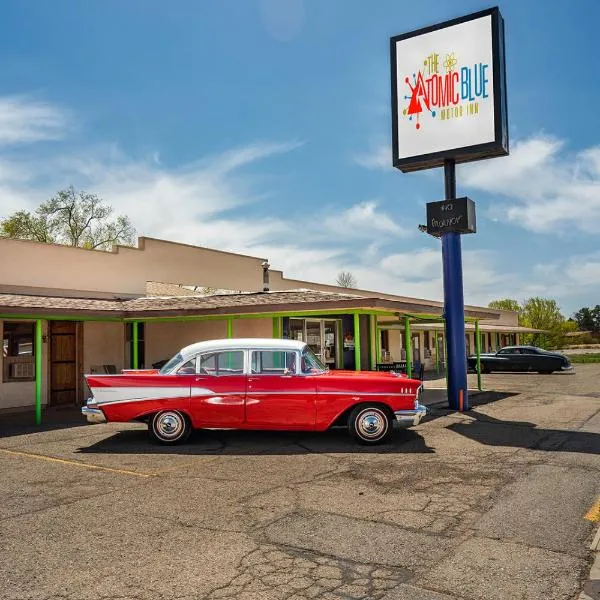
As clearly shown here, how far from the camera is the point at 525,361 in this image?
2925 centimetres

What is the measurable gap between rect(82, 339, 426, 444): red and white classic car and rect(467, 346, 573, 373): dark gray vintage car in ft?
70.0

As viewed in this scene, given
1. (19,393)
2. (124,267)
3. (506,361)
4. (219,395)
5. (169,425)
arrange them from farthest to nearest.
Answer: (506,361) → (124,267) → (19,393) → (169,425) → (219,395)

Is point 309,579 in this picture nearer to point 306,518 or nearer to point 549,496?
point 306,518

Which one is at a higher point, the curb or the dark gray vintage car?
the dark gray vintage car

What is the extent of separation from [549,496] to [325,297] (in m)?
8.43

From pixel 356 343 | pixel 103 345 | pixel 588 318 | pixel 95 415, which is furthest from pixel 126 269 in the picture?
pixel 588 318

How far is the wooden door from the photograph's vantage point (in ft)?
53.1

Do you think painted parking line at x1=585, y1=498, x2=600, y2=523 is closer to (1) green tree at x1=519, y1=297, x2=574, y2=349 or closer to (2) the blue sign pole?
(2) the blue sign pole

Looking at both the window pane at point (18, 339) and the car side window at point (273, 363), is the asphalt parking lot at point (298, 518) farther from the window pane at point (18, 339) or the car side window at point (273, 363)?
the window pane at point (18, 339)

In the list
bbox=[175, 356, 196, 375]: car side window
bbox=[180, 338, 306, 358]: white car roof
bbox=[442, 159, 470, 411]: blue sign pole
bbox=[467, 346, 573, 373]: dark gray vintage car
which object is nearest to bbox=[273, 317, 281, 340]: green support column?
bbox=[442, 159, 470, 411]: blue sign pole

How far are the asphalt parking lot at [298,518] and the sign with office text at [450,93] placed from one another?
8201 mm

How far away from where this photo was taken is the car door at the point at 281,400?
970 centimetres

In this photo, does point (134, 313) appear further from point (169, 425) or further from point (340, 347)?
point (340, 347)

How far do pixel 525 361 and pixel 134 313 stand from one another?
20.8m
